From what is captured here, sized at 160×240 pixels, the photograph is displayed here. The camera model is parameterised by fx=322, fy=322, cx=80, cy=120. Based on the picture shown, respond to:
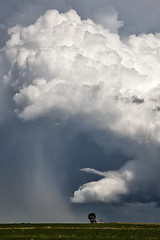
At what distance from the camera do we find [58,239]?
39344mm

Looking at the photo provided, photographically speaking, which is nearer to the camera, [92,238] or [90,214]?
[92,238]

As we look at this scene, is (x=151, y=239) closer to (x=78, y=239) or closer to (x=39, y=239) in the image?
(x=78, y=239)

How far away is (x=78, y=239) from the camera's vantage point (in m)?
39.0

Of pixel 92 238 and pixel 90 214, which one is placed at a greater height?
pixel 90 214

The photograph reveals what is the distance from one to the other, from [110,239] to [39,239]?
8.68m

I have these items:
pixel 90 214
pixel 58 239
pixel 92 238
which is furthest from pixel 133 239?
pixel 90 214

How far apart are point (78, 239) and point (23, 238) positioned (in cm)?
720

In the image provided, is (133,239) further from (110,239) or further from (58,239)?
(58,239)

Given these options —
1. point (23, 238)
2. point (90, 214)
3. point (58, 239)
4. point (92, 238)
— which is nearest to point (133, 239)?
point (92, 238)

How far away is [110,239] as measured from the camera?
39.5 meters

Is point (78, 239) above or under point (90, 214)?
under

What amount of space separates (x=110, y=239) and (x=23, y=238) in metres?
11.0

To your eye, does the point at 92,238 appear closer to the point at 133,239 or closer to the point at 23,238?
the point at 133,239

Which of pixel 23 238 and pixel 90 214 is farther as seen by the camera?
pixel 90 214
